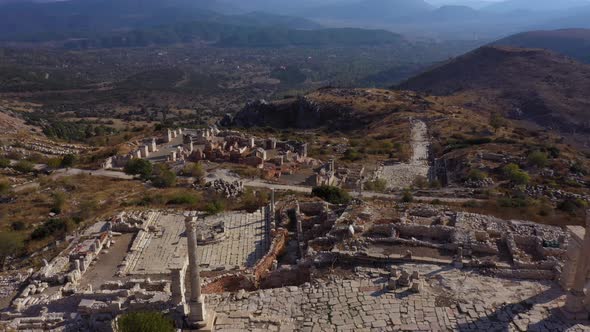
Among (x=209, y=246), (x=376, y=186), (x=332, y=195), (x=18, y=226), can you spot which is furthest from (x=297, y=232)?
(x=18, y=226)

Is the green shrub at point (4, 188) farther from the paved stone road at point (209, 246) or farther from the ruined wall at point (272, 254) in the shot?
the ruined wall at point (272, 254)

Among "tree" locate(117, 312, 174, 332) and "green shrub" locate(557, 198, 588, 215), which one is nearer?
"tree" locate(117, 312, 174, 332)

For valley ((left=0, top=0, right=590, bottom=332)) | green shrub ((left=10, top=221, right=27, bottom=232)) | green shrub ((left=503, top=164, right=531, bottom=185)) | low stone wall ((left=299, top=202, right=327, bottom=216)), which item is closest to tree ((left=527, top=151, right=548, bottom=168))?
valley ((left=0, top=0, right=590, bottom=332))

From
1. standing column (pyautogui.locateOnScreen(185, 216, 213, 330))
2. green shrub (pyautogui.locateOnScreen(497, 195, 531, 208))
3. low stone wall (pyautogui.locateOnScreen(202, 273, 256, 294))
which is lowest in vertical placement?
green shrub (pyautogui.locateOnScreen(497, 195, 531, 208))

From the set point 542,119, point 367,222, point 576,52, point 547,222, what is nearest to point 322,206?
point 367,222

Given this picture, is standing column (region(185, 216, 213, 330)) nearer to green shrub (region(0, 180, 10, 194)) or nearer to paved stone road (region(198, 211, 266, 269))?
paved stone road (region(198, 211, 266, 269))

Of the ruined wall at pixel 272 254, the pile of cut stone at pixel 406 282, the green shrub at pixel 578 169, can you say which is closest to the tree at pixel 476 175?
the green shrub at pixel 578 169
